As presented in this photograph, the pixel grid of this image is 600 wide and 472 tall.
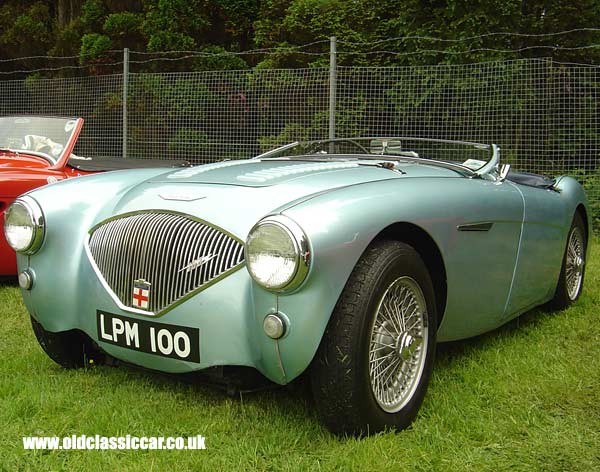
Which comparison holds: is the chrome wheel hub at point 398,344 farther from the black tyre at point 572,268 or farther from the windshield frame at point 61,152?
the windshield frame at point 61,152

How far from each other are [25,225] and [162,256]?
2.32 ft

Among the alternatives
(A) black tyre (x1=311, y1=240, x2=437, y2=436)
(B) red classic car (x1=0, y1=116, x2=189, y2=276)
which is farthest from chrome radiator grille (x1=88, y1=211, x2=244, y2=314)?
(B) red classic car (x1=0, y1=116, x2=189, y2=276)

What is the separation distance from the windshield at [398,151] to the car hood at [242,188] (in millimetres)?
533

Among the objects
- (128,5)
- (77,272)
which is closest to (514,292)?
(77,272)

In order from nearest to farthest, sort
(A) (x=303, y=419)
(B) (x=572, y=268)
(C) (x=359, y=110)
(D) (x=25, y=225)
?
(A) (x=303, y=419) < (D) (x=25, y=225) < (B) (x=572, y=268) < (C) (x=359, y=110)

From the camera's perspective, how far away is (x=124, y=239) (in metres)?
2.35

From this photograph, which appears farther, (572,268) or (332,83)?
(332,83)

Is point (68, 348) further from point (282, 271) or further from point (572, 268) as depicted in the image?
point (572, 268)

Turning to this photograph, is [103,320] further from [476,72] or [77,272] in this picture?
[476,72]

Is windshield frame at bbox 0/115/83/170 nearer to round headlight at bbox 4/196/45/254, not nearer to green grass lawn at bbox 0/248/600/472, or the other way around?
green grass lawn at bbox 0/248/600/472

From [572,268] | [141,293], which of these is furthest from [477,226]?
[572,268]

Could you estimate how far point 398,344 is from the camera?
225cm

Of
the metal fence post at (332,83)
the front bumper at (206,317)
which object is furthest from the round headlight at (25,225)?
the metal fence post at (332,83)

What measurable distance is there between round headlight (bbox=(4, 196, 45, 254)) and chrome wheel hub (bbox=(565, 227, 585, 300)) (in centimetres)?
297
